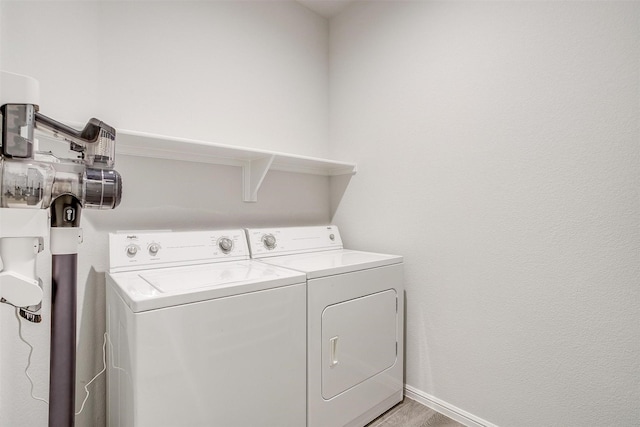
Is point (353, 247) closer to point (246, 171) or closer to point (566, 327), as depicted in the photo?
point (246, 171)

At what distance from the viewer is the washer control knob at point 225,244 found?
1621 mm

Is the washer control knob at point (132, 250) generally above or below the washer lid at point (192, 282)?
above

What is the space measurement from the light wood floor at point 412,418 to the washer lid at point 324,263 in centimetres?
82

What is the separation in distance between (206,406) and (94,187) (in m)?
0.78

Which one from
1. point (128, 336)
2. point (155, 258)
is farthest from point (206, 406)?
point (155, 258)

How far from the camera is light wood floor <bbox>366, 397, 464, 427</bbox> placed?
1616mm

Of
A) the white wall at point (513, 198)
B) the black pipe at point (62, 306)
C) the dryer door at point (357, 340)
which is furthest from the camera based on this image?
the dryer door at point (357, 340)

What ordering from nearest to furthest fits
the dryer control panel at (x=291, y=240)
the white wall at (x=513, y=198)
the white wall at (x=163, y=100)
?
the white wall at (x=513, y=198), the white wall at (x=163, y=100), the dryer control panel at (x=291, y=240)

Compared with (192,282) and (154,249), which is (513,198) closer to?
(192,282)

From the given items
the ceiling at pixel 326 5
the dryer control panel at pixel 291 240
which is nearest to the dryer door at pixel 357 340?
the dryer control panel at pixel 291 240

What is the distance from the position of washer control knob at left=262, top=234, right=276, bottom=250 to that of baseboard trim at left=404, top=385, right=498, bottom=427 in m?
1.16

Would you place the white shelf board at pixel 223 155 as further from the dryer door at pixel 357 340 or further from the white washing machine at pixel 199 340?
the dryer door at pixel 357 340

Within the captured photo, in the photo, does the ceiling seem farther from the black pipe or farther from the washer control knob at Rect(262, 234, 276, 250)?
the black pipe

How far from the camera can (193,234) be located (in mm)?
1560
